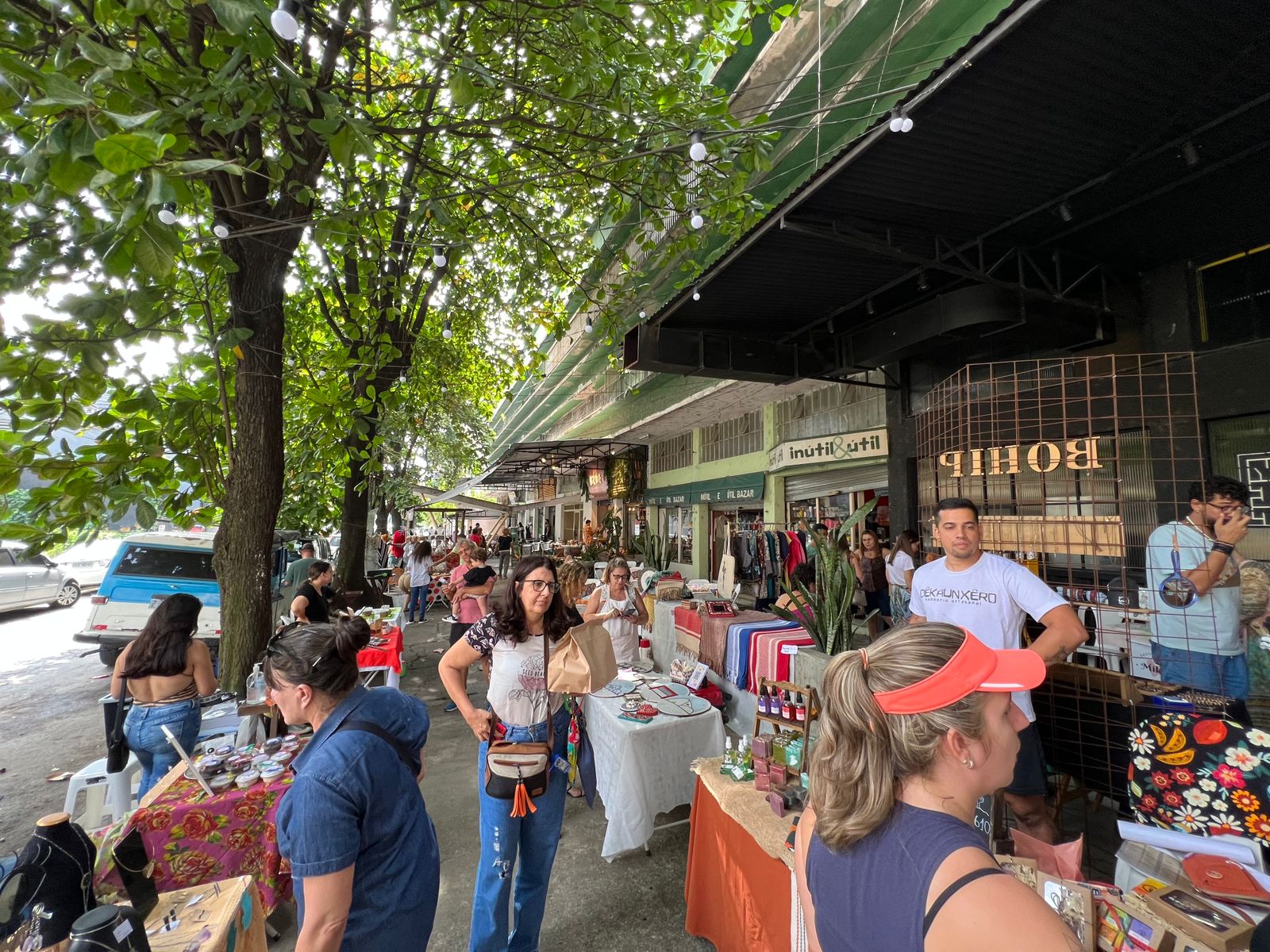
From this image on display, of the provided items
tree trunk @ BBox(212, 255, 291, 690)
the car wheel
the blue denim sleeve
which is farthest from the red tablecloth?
the car wheel

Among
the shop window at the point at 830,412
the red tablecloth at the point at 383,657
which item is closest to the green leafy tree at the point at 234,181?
the red tablecloth at the point at 383,657

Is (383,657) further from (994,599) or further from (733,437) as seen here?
(733,437)

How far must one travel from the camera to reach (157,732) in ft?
11.9

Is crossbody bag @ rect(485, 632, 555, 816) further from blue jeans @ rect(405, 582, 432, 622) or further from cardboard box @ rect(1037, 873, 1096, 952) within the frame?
blue jeans @ rect(405, 582, 432, 622)

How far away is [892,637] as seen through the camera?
4.13ft

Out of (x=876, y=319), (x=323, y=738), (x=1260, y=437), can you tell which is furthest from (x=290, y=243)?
(x=1260, y=437)

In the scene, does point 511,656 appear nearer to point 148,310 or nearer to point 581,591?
point 148,310

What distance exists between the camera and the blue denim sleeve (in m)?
1.59

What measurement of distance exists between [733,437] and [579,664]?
488 inches

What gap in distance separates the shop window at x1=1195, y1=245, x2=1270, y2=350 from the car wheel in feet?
76.9

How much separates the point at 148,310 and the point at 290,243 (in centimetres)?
228

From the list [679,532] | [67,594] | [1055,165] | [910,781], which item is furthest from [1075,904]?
[67,594]

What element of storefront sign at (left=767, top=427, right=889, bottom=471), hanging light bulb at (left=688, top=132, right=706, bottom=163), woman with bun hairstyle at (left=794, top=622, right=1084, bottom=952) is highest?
hanging light bulb at (left=688, top=132, right=706, bottom=163)

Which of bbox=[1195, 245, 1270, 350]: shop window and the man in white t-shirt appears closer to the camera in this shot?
the man in white t-shirt
